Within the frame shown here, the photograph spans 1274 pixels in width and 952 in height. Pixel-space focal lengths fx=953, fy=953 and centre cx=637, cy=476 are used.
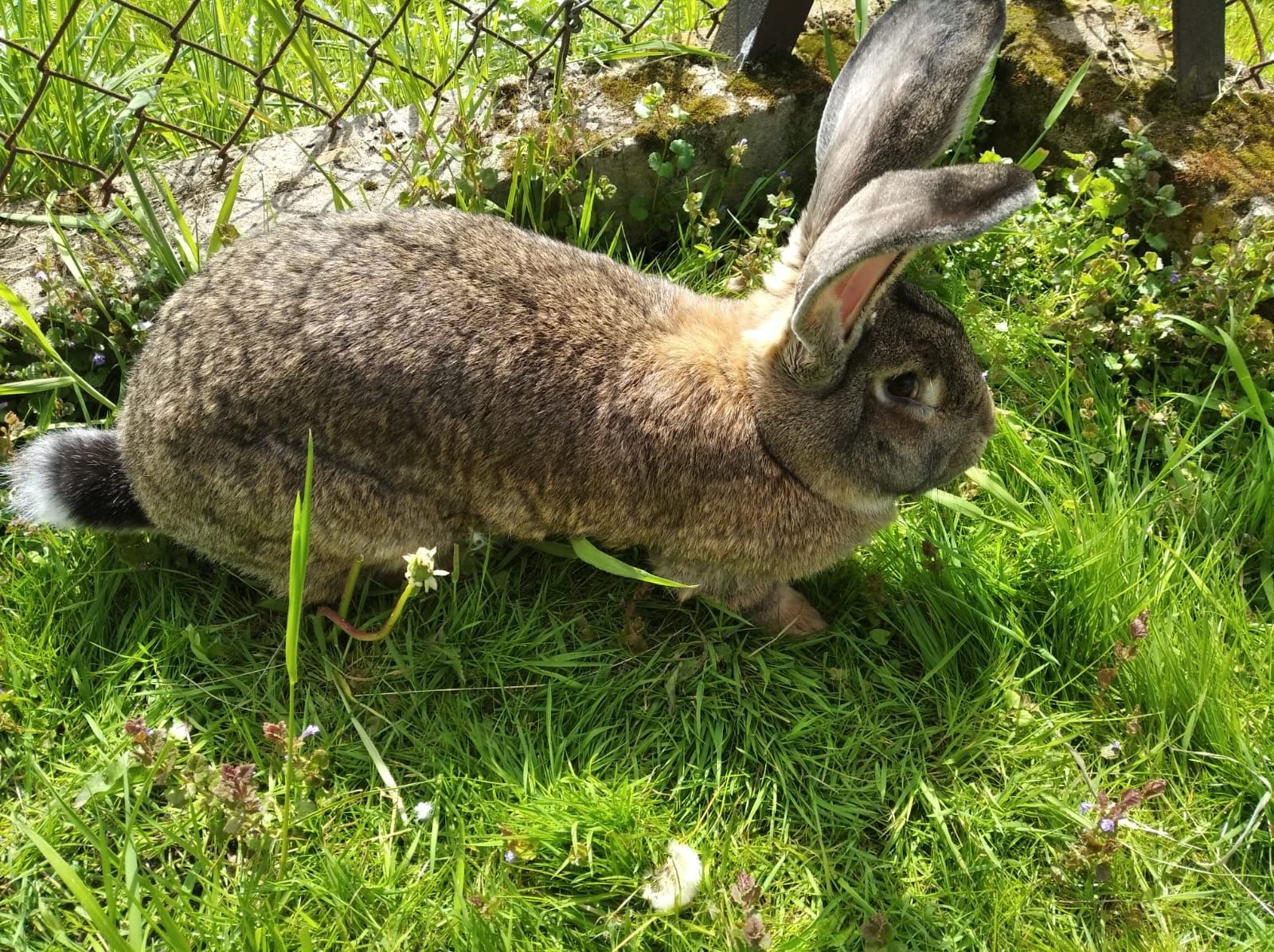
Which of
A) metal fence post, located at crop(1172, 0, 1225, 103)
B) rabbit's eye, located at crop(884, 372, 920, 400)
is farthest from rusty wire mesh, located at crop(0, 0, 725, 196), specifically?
rabbit's eye, located at crop(884, 372, 920, 400)

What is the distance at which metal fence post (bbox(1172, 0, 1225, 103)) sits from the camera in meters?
3.28

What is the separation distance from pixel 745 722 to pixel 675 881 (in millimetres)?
478

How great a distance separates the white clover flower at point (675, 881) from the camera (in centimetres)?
217

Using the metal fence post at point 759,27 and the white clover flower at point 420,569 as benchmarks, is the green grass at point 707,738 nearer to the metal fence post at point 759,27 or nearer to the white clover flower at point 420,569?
the white clover flower at point 420,569

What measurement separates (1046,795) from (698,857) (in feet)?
2.92

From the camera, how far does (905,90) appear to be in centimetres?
227

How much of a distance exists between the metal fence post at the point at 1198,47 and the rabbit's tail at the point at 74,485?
12.1 feet

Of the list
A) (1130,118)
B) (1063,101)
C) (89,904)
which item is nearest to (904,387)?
(1063,101)

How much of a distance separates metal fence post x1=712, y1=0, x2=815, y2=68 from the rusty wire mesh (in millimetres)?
211

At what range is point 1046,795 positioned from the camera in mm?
2371

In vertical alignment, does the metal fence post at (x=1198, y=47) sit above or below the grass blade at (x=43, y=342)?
above

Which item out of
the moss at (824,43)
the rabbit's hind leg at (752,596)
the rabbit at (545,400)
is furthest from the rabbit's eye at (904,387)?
the moss at (824,43)

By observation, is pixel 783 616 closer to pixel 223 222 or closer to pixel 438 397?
pixel 438 397

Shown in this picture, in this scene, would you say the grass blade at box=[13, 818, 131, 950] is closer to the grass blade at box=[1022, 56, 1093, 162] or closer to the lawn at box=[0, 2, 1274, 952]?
the lawn at box=[0, 2, 1274, 952]
